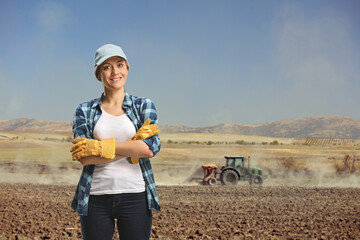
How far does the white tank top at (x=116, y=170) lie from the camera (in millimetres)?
2729

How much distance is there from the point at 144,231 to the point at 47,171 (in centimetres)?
1934

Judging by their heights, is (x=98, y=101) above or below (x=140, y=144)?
above

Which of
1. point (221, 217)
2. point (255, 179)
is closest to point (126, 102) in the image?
point (221, 217)

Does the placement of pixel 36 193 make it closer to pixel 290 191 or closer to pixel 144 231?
pixel 290 191

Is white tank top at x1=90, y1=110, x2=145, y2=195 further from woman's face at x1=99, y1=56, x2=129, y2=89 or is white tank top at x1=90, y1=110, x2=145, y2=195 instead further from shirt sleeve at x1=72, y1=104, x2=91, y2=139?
woman's face at x1=99, y1=56, x2=129, y2=89

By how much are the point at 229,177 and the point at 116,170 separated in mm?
12198

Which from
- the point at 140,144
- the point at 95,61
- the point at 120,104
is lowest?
the point at 140,144

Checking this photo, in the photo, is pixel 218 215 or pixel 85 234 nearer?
pixel 85 234

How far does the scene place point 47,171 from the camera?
2066cm

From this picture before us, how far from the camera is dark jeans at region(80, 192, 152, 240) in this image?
108 inches

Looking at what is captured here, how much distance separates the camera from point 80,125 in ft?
9.30

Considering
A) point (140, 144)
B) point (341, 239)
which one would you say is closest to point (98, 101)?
point (140, 144)

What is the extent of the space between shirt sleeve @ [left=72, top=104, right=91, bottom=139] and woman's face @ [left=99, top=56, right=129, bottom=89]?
0.31m

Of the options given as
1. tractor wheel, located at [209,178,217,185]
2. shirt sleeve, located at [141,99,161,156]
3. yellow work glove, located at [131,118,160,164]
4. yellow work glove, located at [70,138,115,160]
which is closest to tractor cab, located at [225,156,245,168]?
tractor wheel, located at [209,178,217,185]
